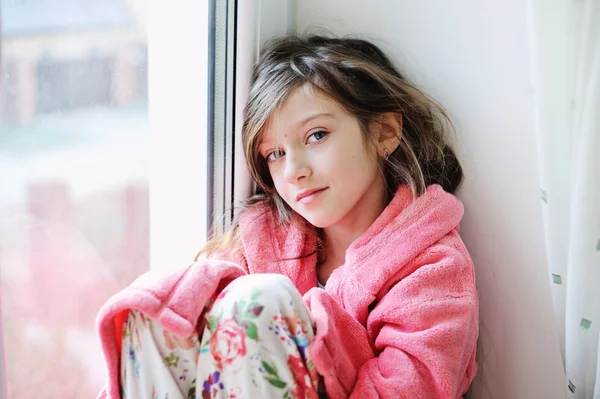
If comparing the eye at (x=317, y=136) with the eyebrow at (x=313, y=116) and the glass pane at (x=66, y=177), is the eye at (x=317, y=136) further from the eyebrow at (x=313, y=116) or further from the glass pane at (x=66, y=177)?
the glass pane at (x=66, y=177)

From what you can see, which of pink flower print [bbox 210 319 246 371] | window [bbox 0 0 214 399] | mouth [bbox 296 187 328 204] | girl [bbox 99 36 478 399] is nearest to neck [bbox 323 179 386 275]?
girl [bbox 99 36 478 399]

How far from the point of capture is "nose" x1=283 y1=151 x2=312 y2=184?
39.7 inches

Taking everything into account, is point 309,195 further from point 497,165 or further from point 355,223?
point 497,165

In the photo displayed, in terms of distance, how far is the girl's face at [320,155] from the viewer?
101 centimetres

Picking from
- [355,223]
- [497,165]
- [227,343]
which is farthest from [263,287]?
[497,165]

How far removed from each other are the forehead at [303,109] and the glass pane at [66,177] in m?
0.24

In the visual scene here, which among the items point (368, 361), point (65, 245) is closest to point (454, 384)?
point (368, 361)

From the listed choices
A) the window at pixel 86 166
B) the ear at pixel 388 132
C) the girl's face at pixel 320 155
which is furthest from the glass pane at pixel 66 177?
the ear at pixel 388 132

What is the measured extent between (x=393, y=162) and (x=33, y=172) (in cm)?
56

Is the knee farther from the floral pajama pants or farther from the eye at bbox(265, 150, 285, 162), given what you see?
the eye at bbox(265, 150, 285, 162)

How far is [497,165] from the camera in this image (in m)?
1.06

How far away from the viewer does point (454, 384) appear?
35.3 inches

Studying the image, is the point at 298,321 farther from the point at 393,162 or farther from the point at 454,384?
the point at 393,162

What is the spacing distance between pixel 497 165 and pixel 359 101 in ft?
0.83
